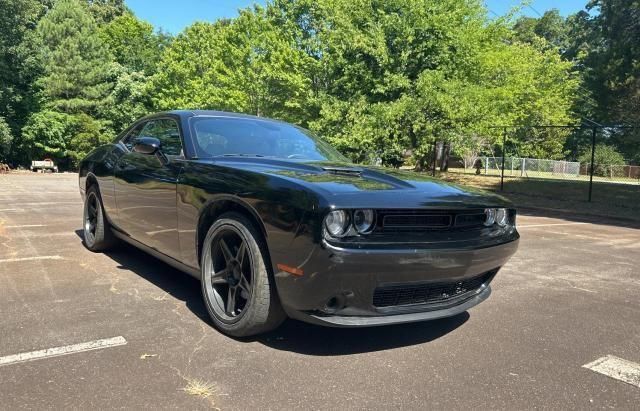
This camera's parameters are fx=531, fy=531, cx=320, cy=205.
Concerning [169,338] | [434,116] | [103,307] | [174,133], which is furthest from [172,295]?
[434,116]

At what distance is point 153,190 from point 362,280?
221cm

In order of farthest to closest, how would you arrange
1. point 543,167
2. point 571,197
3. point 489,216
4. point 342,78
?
point 543,167, point 342,78, point 571,197, point 489,216

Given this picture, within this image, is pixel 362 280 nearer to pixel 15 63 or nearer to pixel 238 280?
pixel 238 280

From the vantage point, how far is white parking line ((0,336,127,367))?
2980 mm

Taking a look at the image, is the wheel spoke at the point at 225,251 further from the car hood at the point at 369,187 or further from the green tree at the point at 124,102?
the green tree at the point at 124,102

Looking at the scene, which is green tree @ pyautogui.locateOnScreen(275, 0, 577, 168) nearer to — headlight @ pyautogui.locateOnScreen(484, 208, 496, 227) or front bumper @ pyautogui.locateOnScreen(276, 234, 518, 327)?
headlight @ pyautogui.locateOnScreen(484, 208, 496, 227)

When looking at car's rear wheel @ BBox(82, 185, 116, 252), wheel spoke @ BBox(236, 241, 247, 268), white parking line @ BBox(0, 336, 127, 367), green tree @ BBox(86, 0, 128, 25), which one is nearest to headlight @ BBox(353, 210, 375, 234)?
wheel spoke @ BBox(236, 241, 247, 268)

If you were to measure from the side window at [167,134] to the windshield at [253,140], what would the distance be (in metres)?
0.18

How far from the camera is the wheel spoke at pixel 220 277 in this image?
3.53 meters

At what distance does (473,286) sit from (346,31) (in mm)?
16073

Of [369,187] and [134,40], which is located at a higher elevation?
[134,40]

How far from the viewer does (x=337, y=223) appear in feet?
9.48

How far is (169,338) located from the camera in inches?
133

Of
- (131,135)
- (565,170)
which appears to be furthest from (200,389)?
(565,170)
